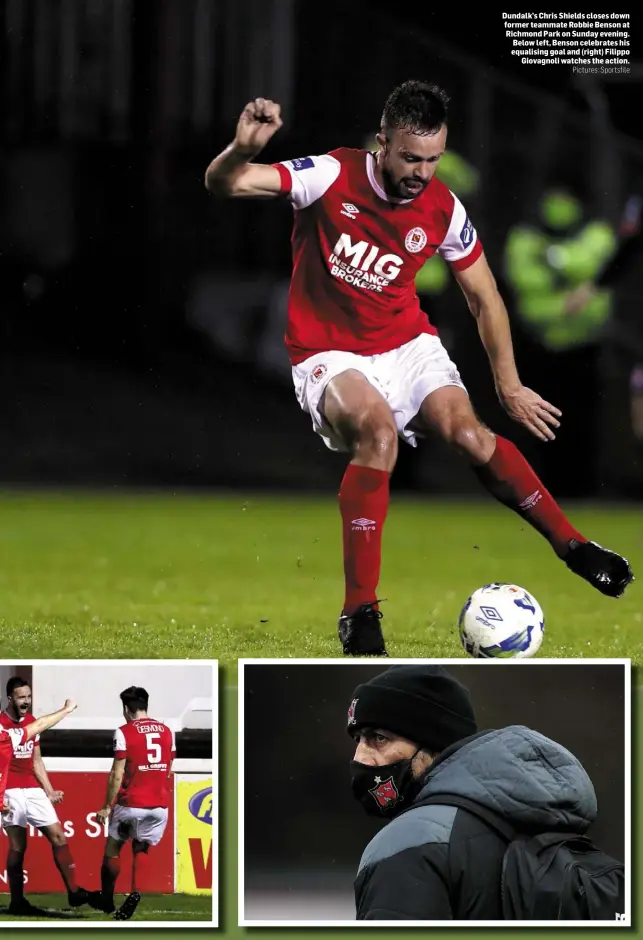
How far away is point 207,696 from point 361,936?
72cm

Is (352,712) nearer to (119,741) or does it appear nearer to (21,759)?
(119,741)

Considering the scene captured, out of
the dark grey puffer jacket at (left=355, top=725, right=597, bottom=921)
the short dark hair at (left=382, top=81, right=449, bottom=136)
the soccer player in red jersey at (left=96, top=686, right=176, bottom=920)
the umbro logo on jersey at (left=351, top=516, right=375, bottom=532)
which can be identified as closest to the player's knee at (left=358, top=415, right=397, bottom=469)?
the umbro logo on jersey at (left=351, top=516, right=375, bottom=532)

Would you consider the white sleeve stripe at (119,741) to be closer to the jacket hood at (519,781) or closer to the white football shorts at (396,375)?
the jacket hood at (519,781)

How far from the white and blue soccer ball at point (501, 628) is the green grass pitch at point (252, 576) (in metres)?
0.18

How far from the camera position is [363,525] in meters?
4.80

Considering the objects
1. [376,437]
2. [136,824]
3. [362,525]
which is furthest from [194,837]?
[376,437]

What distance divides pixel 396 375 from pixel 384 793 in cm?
164

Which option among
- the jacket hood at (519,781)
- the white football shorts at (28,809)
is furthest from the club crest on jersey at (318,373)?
the jacket hood at (519,781)

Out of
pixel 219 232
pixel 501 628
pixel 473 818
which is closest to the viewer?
pixel 473 818

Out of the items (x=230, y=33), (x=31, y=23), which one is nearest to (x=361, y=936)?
(x=230, y=33)

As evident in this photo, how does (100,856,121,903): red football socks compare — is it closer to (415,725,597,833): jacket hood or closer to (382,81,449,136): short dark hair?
(415,725,597,833): jacket hood

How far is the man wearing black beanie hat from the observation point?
2979 mm

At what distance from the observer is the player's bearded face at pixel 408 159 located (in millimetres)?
4746

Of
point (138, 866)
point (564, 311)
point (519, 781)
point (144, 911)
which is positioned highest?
point (564, 311)
